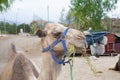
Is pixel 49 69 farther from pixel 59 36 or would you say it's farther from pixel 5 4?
pixel 5 4

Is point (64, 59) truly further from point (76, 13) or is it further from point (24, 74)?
point (76, 13)

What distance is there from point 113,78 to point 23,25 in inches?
727

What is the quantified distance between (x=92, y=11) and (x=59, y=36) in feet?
86.7

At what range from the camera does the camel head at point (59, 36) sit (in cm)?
354

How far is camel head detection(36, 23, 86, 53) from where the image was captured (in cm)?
354

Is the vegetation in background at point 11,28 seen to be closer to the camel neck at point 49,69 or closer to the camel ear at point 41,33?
the camel ear at point 41,33

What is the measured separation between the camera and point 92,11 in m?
29.9

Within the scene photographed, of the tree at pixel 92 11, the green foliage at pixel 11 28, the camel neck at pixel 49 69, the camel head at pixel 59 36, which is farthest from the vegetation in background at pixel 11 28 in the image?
the camel neck at pixel 49 69

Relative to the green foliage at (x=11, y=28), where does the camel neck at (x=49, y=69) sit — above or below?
below

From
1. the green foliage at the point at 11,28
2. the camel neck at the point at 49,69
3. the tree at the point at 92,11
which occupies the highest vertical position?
the tree at the point at 92,11

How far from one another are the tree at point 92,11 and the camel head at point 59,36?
2588cm

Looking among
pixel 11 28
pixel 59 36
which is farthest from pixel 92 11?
pixel 59 36

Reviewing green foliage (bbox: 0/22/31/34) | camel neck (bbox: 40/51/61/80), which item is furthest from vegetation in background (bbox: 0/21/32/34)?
camel neck (bbox: 40/51/61/80)

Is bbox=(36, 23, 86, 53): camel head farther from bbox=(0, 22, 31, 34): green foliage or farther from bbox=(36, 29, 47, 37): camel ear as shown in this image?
bbox=(0, 22, 31, 34): green foliage
